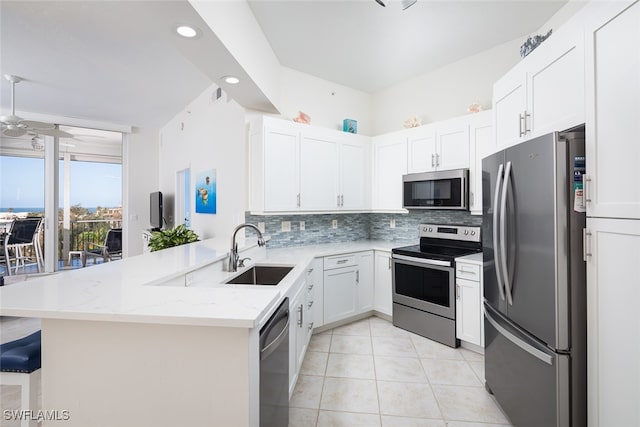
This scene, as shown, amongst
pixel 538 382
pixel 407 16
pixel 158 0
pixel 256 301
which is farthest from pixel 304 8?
pixel 538 382

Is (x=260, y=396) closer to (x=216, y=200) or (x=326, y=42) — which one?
(x=326, y=42)

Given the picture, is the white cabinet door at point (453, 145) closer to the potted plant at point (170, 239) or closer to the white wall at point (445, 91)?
the white wall at point (445, 91)

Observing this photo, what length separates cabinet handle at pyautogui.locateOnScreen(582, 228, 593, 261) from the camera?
135 cm

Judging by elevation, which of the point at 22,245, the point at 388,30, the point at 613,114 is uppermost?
the point at 388,30

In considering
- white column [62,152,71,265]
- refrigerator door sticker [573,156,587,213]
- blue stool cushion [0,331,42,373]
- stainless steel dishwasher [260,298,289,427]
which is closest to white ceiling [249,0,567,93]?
refrigerator door sticker [573,156,587,213]

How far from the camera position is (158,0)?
58.9 inches

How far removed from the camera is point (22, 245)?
483 cm

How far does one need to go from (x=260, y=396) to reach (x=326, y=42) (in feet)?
9.63

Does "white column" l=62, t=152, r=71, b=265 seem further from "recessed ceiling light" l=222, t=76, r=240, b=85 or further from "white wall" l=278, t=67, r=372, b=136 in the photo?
"recessed ceiling light" l=222, t=76, r=240, b=85

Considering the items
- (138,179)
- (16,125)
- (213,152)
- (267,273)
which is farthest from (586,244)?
(138,179)

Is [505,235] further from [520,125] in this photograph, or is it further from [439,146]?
[439,146]

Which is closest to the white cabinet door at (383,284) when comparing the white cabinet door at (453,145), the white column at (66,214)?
the white cabinet door at (453,145)

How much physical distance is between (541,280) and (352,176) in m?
2.40

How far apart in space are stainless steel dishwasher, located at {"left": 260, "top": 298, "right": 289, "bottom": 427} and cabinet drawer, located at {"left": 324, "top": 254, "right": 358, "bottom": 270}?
1.57 meters
